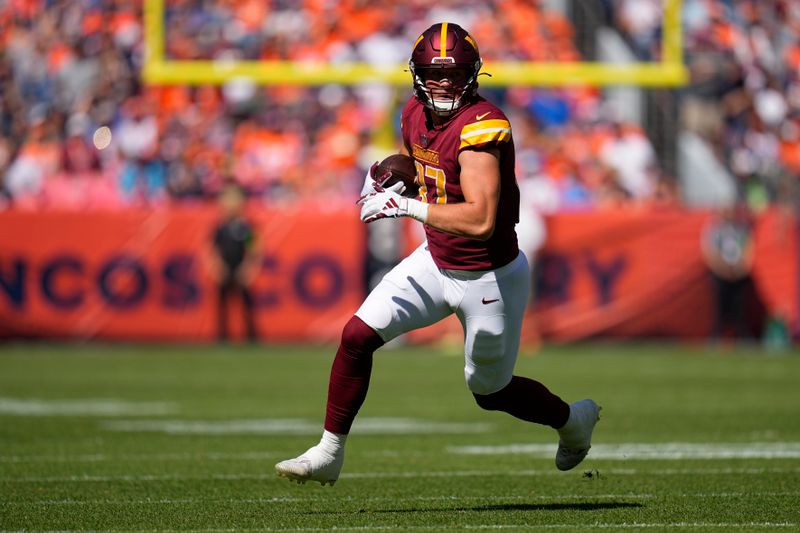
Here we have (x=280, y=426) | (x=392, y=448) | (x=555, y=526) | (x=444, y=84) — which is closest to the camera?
(x=555, y=526)

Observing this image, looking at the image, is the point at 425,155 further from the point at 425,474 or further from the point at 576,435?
the point at 425,474

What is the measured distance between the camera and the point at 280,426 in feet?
27.7

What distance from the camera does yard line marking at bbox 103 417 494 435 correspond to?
820 centimetres

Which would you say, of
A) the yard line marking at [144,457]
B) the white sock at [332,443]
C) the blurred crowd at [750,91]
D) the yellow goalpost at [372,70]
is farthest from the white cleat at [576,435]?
the blurred crowd at [750,91]

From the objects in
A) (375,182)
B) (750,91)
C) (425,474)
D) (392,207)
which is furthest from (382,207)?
(750,91)

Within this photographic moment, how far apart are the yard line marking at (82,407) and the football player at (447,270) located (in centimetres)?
407

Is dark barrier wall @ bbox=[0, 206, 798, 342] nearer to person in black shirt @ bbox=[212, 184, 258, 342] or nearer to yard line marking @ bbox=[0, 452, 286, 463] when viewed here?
person in black shirt @ bbox=[212, 184, 258, 342]

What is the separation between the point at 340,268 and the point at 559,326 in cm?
233

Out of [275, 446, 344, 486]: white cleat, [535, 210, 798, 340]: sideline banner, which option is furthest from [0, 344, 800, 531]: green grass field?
[535, 210, 798, 340]: sideline banner

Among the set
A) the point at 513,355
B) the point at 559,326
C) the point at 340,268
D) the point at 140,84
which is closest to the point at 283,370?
the point at 340,268

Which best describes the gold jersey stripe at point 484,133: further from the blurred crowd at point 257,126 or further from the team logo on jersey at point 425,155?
the blurred crowd at point 257,126

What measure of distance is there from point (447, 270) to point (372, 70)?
7.68 m

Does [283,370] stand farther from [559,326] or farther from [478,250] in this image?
[478,250]

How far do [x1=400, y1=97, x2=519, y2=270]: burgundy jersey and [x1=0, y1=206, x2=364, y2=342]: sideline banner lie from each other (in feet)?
30.8
